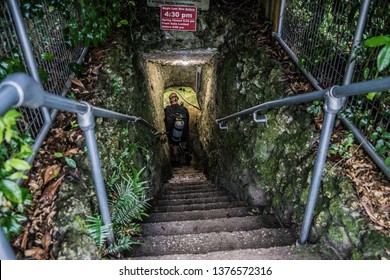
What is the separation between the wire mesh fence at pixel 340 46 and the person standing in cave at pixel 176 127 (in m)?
4.18

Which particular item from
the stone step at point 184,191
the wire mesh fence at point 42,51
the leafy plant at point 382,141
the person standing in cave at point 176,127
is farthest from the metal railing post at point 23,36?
the person standing in cave at point 176,127

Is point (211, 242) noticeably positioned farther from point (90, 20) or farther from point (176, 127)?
point (176, 127)

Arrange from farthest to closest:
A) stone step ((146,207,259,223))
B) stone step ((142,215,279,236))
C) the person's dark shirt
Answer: the person's dark shirt
stone step ((146,207,259,223))
stone step ((142,215,279,236))

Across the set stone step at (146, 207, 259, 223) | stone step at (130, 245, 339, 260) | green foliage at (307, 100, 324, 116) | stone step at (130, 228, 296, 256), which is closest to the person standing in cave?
stone step at (146, 207, 259, 223)

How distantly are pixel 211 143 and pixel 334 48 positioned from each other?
410 cm

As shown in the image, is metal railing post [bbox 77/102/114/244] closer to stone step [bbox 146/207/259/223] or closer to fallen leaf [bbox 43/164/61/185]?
fallen leaf [bbox 43/164/61/185]

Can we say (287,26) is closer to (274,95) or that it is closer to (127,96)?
(274,95)

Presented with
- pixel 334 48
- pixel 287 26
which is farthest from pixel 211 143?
pixel 334 48

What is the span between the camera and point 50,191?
7.03 feet

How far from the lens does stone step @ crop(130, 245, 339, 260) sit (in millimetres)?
2102

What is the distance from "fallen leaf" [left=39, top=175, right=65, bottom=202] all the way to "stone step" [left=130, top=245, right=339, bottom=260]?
78 centimetres

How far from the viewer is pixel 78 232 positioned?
197 cm

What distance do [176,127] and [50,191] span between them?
230 inches

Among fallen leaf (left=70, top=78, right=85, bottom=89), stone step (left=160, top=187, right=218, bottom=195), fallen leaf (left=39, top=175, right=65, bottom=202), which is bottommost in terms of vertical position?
stone step (left=160, top=187, right=218, bottom=195)
